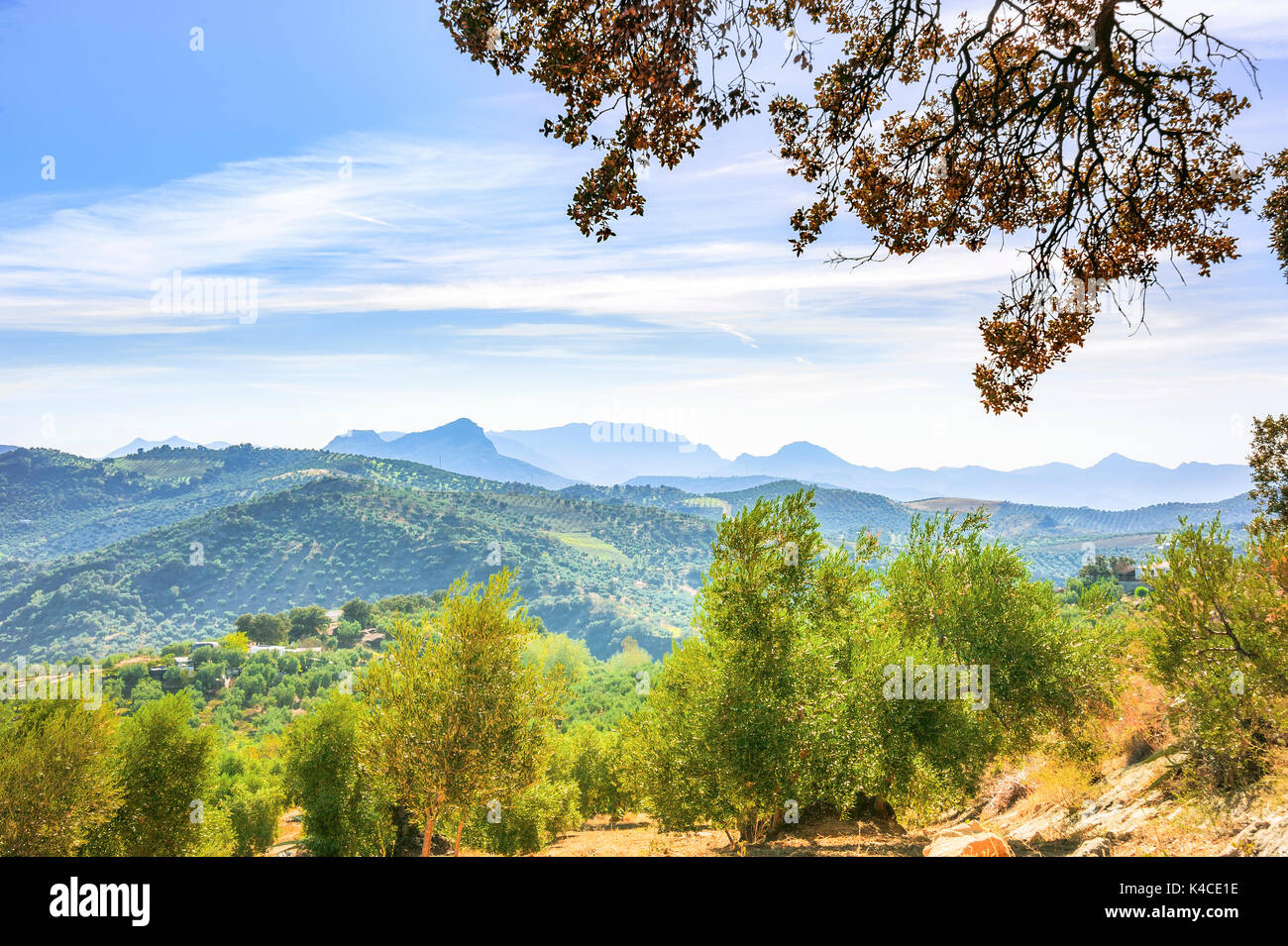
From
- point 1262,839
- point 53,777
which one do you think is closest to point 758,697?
point 1262,839

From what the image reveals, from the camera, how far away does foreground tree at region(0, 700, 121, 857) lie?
866 inches

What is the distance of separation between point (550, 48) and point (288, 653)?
171276mm

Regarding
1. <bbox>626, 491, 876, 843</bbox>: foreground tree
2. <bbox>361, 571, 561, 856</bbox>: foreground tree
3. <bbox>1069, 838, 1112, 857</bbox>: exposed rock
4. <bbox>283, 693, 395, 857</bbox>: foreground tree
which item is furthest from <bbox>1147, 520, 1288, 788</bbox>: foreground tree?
<bbox>283, 693, 395, 857</bbox>: foreground tree

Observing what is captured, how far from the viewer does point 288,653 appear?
151500 millimetres

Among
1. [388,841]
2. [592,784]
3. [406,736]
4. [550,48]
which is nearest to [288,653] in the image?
[592,784]

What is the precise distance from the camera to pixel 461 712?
18391mm

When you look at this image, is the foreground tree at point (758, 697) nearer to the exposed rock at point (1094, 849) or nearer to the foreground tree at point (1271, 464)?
the exposed rock at point (1094, 849)

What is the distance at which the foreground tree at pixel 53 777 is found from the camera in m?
22.0

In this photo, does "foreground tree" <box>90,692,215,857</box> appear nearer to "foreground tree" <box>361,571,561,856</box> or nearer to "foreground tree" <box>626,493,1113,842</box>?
"foreground tree" <box>361,571,561,856</box>

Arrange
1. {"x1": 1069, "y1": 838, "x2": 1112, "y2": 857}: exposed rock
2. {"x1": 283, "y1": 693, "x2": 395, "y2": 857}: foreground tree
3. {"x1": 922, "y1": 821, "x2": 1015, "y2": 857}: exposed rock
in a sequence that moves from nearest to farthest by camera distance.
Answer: {"x1": 922, "y1": 821, "x2": 1015, "y2": 857}: exposed rock, {"x1": 1069, "y1": 838, "x2": 1112, "y2": 857}: exposed rock, {"x1": 283, "y1": 693, "x2": 395, "y2": 857}: foreground tree

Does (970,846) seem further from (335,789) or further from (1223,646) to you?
(335,789)

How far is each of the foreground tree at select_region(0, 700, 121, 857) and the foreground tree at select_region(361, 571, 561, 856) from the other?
40.3ft

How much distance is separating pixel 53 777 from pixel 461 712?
1615cm
